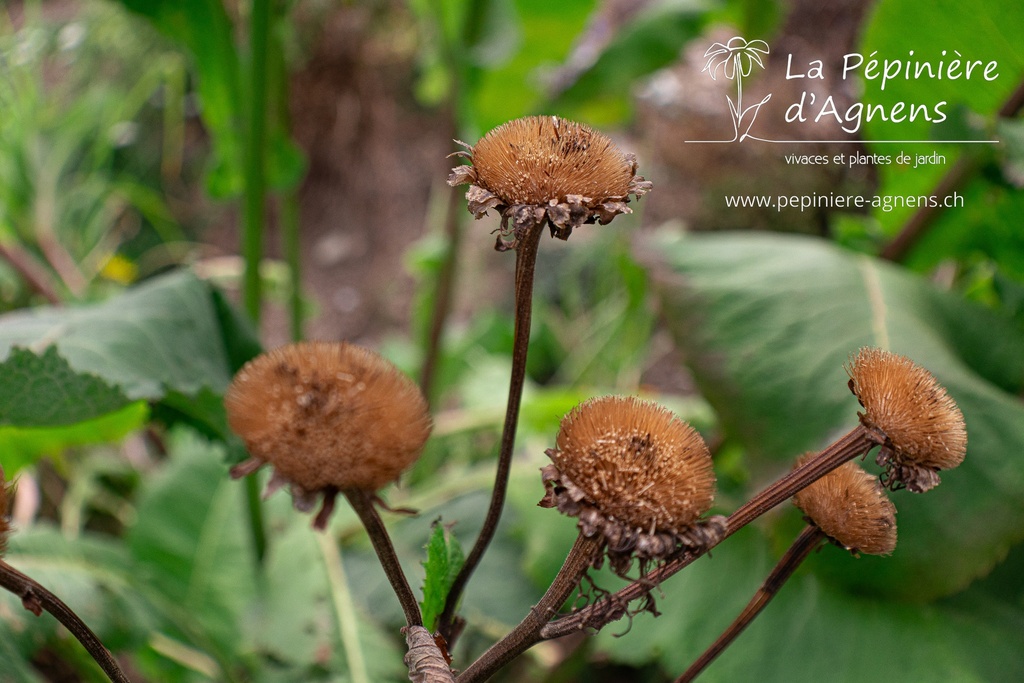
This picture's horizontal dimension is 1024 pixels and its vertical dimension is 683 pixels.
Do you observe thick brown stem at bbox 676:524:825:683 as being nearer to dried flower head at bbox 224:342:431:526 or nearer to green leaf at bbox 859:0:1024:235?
dried flower head at bbox 224:342:431:526

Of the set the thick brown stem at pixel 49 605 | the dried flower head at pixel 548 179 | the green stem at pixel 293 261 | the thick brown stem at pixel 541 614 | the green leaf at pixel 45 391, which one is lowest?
the thick brown stem at pixel 541 614

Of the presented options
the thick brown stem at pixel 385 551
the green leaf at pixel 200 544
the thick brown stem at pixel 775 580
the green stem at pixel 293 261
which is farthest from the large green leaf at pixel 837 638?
the green stem at pixel 293 261

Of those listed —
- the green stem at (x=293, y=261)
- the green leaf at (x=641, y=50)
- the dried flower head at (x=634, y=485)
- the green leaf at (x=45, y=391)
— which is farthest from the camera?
the green leaf at (x=641, y=50)

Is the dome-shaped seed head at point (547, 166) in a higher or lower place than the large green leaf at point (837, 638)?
higher

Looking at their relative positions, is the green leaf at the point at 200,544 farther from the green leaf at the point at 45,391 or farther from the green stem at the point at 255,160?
the green leaf at the point at 45,391

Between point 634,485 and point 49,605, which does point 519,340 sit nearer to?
point 634,485

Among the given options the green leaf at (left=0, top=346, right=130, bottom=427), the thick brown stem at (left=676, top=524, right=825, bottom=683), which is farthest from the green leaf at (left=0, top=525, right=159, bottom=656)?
the thick brown stem at (left=676, top=524, right=825, bottom=683)

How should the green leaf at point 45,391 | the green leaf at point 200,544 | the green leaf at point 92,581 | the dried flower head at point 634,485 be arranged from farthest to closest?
the green leaf at point 200,544, the green leaf at point 92,581, the green leaf at point 45,391, the dried flower head at point 634,485
